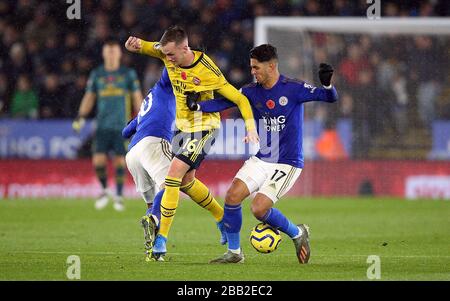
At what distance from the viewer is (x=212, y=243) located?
466 inches

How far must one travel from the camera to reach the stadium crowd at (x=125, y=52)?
19.8 m

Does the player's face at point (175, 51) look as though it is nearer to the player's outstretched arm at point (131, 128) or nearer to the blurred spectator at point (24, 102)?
the player's outstretched arm at point (131, 128)

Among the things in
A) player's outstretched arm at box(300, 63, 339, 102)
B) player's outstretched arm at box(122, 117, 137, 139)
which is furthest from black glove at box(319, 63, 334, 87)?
player's outstretched arm at box(122, 117, 137, 139)

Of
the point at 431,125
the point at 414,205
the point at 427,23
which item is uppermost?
the point at 427,23

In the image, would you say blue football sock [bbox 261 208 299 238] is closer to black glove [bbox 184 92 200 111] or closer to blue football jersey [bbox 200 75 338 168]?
blue football jersey [bbox 200 75 338 168]

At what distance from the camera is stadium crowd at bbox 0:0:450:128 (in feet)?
64.9

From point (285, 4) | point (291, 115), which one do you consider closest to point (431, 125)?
point (285, 4)

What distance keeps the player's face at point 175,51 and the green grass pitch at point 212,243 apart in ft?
6.28

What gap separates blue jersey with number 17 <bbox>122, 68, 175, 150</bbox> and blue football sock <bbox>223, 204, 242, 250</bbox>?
1.45 m

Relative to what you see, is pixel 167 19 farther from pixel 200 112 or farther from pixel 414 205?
pixel 200 112

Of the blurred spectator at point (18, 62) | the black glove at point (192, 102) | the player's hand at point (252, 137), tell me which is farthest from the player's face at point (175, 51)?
the blurred spectator at point (18, 62)

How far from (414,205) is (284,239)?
224 inches

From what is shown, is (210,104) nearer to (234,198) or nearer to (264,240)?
(234,198)
